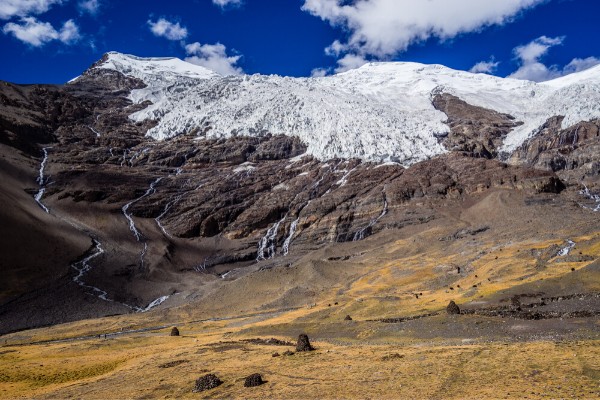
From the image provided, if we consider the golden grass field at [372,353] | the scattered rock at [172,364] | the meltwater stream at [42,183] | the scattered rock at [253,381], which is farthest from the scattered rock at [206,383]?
the meltwater stream at [42,183]

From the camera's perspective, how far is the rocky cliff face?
130625 millimetres

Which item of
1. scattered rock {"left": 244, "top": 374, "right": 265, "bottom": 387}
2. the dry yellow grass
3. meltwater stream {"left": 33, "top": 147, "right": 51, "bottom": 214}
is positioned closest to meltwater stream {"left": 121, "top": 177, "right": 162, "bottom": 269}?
meltwater stream {"left": 33, "top": 147, "right": 51, "bottom": 214}

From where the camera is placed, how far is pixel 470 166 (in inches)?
6526

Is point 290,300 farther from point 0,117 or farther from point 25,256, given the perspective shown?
point 0,117

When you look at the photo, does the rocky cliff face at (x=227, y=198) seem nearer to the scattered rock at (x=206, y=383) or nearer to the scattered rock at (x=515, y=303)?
the scattered rock at (x=515, y=303)

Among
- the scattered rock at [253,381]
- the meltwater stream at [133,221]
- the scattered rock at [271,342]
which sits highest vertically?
the meltwater stream at [133,221]

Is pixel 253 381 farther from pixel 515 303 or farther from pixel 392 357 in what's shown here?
pixel 515 303

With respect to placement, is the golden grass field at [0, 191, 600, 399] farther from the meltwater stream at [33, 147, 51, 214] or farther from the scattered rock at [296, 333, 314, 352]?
the meltwater stream at [33, 147, 51, 214]

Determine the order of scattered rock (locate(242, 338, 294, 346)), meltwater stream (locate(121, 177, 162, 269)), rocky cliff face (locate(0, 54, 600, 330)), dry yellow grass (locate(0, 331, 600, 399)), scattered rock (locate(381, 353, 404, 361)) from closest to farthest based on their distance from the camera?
1. dry yellow grass (locate(0, 331, 600, 399))
2. scattered rock (locate(381, 353, 404, 361))
3. scattered rock (locate(242, 338, 294, 346))
4. rocky cliff face (locate(0, 54, 600, 330))
5. meltwater stream (locate(121, 177, 162, 269))

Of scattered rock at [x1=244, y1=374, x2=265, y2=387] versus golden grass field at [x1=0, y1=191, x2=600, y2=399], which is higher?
scattered rock at [x1=244, y1=374, x2=265, y2=387]

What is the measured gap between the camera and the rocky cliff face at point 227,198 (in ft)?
429

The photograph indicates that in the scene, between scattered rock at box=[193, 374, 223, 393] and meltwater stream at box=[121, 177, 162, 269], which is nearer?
scattered rock at box=[193, 374, 223, 393]

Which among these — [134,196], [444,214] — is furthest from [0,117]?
[444,214]

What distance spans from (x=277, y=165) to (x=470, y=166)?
78662mm
